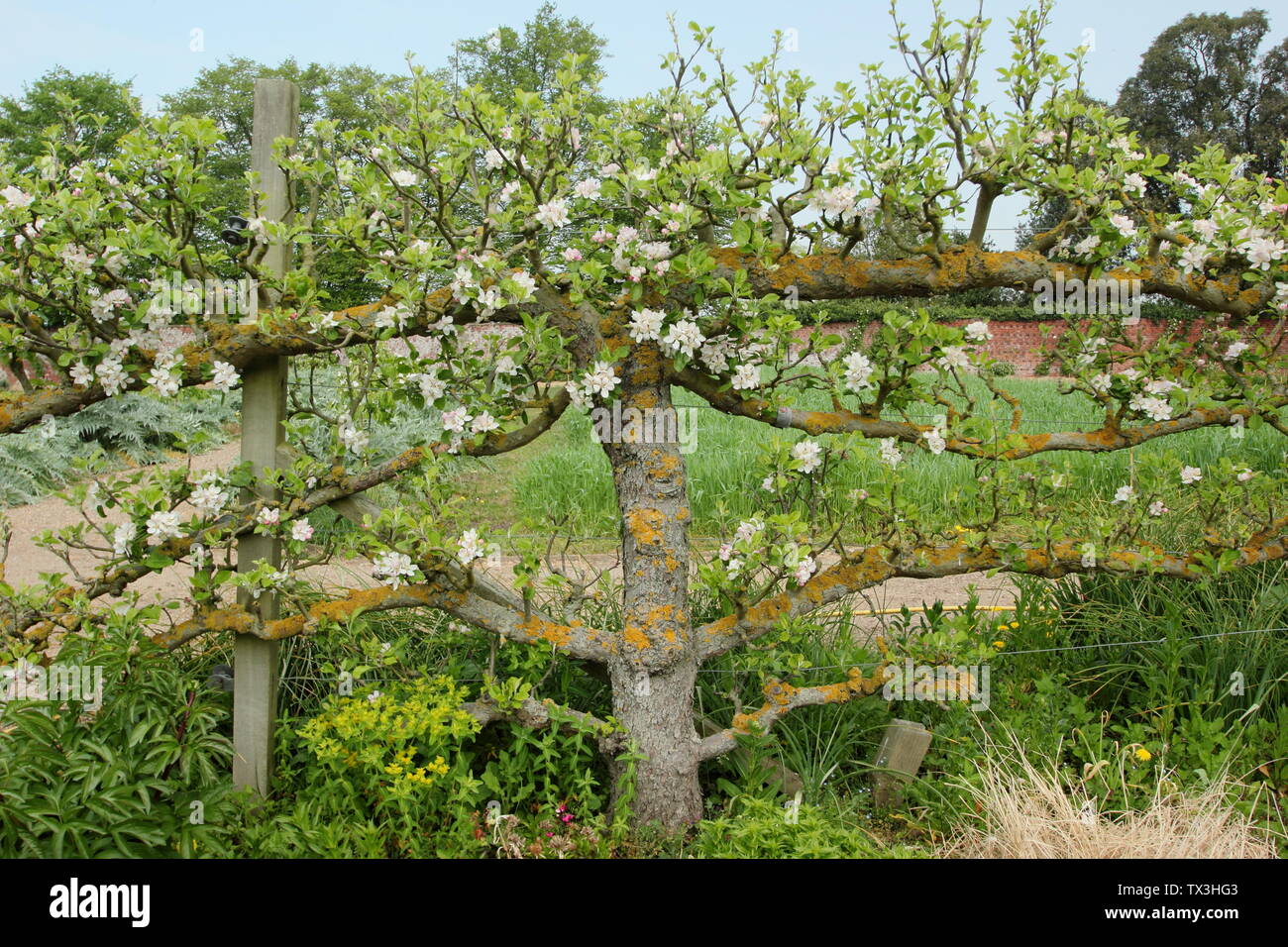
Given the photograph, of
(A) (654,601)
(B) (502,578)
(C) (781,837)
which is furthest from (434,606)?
(B) (502,578)

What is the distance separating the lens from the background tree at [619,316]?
2.79 m

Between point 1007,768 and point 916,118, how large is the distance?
2159 mm

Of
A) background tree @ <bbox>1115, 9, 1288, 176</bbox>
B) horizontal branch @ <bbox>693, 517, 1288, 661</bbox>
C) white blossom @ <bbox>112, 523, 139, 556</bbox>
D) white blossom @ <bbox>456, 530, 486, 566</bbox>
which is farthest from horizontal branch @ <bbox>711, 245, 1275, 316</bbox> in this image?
background tree @ <bbox>1115, 9, 1288, 176</bbox>

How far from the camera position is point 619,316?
3.01 metres

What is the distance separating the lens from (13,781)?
2.58 metres

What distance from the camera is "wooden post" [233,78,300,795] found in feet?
10.1

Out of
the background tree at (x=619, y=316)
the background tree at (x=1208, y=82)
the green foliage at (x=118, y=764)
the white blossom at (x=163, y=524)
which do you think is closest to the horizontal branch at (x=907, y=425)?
the background tree at (x=619, y=316)

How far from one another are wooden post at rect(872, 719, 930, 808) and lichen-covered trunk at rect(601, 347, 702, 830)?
69 centimetres

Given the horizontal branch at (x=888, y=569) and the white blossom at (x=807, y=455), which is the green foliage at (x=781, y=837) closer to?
the horizontal branch at (x=888, y=569)

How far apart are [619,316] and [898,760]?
179 centimetres

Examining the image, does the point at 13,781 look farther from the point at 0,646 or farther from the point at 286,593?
the point at 286,593

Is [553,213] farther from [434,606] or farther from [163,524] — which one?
[163,524]

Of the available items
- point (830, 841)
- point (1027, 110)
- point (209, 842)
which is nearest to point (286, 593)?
point (209, 842)

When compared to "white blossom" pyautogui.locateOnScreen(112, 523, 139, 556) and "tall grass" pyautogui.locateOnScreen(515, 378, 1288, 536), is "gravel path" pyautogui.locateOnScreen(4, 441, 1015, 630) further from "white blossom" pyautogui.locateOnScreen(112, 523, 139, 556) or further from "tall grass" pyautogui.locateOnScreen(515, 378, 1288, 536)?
"white blossom" pyautogui.locateOnScreen(112, 523, 139, 556)
